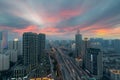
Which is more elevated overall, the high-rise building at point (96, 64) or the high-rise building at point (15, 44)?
the high-rise building at point (15, 44)

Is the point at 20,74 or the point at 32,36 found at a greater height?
the point at 32,36

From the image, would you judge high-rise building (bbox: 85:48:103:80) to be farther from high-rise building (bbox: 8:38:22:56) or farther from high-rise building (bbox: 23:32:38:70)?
high-rise building (bbox: 8:38:22:56)

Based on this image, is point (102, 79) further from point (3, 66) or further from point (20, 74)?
point (3, 66)

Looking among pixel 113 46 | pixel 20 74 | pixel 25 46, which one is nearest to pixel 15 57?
pixel 25 46

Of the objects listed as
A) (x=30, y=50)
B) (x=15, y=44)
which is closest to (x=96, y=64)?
(x=30, y=50)

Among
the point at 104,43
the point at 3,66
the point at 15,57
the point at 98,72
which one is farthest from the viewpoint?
the point at 104,43

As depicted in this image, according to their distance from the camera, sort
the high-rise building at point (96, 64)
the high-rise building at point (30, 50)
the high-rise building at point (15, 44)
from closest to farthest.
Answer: the high-rise building at point (96, 64) < the high-rise building at point (30, 50) < the high-rise building at point (15, 44)

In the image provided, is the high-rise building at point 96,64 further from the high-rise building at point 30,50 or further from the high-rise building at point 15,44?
the high-rise building at point 15,44

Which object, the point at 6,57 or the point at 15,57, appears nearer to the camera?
the point at 6,57

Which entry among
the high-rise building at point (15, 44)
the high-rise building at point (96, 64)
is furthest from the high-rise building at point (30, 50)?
the high-rise building at point (15, 44)
